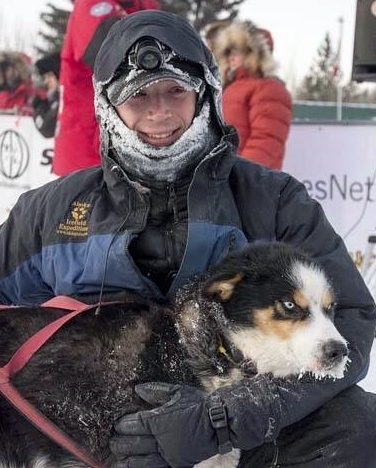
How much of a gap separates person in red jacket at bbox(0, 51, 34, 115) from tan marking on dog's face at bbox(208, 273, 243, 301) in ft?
19.6

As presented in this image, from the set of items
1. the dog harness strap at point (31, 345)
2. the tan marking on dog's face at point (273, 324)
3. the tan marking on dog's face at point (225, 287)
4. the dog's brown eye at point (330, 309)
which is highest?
the tan marking on dog's face at point (225, 287)

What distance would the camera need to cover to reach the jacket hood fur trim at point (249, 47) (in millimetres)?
5086

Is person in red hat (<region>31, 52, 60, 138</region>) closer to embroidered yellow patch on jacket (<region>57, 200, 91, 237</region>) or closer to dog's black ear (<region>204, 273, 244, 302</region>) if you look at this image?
embroidered yellow patch on jacket (<region>57, 200, 91, 237</region>)

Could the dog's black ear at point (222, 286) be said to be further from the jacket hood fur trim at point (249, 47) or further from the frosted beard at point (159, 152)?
the jacket hood fur trim at point (249, 47)

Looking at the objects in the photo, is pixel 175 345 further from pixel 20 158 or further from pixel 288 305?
pixel 20 158

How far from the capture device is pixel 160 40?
242 cm

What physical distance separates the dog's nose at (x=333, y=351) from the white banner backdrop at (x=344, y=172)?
3415 mm

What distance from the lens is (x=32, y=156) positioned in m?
6.65

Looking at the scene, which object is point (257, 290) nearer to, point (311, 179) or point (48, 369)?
point (48, 369)

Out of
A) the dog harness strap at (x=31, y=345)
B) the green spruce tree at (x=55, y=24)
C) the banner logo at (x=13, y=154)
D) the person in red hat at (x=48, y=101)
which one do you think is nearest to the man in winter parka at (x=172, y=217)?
the dog harness strap at (x=31, y=345)

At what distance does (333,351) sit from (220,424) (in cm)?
37

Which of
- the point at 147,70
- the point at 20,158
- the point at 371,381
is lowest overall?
the point at 371,381

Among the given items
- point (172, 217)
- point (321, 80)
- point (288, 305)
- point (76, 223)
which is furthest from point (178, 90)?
point (321, 80)

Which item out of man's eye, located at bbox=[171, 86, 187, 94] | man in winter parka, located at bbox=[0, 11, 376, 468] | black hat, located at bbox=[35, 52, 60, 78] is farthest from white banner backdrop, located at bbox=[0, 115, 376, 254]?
man's eye, located at bbox=[171, 86, 187, 94]
